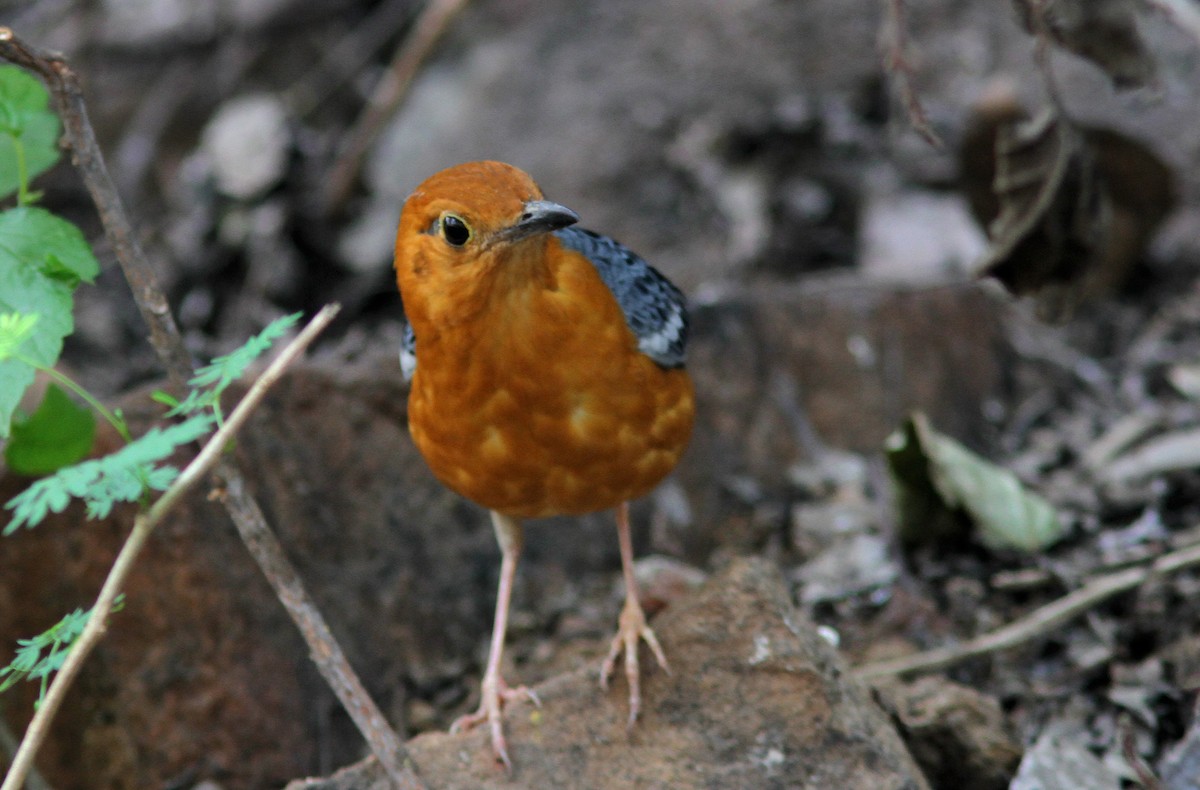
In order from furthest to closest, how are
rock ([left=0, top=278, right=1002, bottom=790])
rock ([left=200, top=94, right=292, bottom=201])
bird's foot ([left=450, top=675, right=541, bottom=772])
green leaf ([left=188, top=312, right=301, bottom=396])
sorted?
rock ([left=200, top=94, right=292, bottom=201]) < rock ([left=0, top=278, right=1002, bottom=790]) < bird's foot ([left=450, top=675, right=541, bottom=772]) < green leaf ([left=188, top=312, right=301, bottom=396])

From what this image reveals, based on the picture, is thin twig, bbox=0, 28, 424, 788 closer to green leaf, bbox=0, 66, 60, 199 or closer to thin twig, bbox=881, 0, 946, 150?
green leaf, bbox=0, 66, 60, 199

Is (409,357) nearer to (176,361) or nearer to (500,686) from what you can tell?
(500,686)

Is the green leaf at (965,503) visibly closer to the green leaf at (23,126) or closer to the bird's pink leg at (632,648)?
the bird's pink leg at (632,648)

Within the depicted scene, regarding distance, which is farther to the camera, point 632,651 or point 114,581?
point 632,651

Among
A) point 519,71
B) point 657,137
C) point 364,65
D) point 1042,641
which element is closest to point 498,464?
point 1042,641

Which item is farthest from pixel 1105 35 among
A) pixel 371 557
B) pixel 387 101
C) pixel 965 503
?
pixel 387 101

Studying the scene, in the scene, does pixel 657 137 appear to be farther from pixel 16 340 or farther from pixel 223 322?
pixel 16 340

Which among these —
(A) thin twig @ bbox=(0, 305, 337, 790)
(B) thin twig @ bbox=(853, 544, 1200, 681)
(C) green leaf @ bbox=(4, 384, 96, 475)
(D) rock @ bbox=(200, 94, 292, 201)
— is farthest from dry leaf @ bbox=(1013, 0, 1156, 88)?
(D) rock @ bbox=(200, 94, 292, 201)
